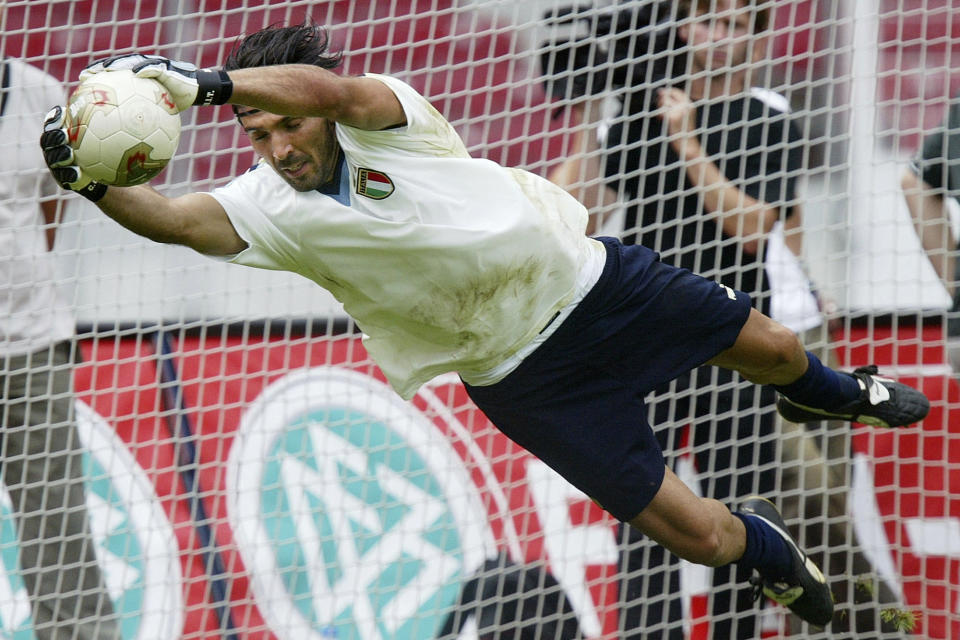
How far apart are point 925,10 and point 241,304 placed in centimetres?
251

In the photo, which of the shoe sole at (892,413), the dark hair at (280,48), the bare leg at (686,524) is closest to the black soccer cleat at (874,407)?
the shoe sole at (892,413)

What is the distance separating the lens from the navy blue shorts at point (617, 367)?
9.04 feet

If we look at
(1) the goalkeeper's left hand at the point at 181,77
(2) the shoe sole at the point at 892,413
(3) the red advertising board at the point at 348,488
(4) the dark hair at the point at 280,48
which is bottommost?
(3) the red advertising board at the point at 348,488

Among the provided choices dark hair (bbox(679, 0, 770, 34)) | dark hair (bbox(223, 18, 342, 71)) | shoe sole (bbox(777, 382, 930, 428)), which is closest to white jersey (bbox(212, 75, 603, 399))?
dark hair (bbox(223, 18, 342, 71))

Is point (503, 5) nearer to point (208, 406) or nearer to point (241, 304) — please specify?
point (241, 304)

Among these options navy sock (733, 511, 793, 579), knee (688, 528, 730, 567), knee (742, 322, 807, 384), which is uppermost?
knee (742, 322, 807, 384)

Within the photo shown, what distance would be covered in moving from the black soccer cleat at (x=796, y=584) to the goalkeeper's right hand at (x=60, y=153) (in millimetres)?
1986

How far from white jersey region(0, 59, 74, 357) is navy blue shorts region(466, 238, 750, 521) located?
67.4 inches

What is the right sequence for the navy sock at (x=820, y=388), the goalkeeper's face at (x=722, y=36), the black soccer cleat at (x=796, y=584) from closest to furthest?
the navy sock at (x=820, y=388) < the black soccer cleat at (x=796, y=584) < the goalkeeper's face at (x=722, y=36)

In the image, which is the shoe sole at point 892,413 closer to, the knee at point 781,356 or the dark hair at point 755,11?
the knee at point 781,356

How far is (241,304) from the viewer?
13.7ft

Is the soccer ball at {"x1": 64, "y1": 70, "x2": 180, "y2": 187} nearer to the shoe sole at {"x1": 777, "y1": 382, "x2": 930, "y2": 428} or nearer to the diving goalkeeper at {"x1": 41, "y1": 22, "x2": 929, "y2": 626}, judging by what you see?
the diving goalkeeper at {"x1": 41, "y1": 22, "x2": 929, "y2": 626}

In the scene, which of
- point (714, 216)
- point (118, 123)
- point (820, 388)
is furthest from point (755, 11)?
point (118, 123)

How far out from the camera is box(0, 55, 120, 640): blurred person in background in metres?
3.80
